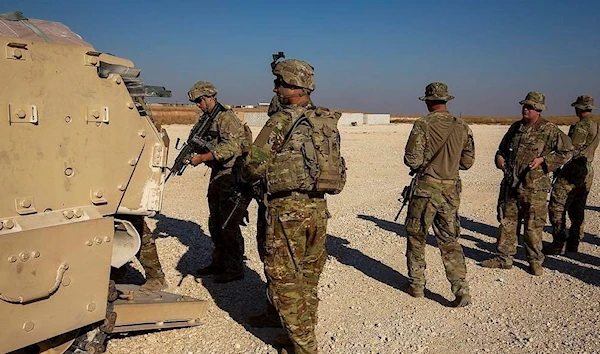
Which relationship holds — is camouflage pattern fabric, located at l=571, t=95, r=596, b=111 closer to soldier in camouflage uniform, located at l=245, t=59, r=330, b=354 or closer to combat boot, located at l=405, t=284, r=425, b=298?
combat boot, located at l=405, t=284, r=425, b=298

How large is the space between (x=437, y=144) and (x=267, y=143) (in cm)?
217

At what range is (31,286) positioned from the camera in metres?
2.96

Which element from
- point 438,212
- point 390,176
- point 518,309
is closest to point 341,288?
point 438,212

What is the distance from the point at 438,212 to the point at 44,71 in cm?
373

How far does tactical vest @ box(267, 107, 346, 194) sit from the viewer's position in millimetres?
3812

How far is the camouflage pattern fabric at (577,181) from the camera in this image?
750 centimetres

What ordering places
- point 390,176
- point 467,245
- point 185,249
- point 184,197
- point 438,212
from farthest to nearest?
1. point 390,176
2. point 184,197
3. point 467,245
4. point 185,249
5. point 438,212

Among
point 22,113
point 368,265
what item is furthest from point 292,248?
point 368,265

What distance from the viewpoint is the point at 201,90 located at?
5.69m

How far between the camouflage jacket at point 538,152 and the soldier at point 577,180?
5.39 feet

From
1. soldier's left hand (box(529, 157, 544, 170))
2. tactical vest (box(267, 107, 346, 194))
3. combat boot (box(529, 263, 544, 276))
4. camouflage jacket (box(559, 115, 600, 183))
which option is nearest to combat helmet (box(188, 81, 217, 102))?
tactical vest (box(267, 107, 346, 194))

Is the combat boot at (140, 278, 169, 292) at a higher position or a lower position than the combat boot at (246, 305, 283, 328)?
higher

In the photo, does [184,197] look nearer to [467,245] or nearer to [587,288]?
[467,245]

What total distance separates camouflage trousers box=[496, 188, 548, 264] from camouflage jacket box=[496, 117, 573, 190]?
0.12 m
